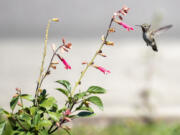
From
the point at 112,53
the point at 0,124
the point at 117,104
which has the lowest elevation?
the point at 117,104

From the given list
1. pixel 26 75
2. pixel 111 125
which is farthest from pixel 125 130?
pixel 26 75

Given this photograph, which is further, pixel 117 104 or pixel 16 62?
pixel 16 62

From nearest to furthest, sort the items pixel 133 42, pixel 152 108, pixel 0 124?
pixel 0 124, pixel 152 108, pixel 133 42

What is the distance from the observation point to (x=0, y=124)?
162cm

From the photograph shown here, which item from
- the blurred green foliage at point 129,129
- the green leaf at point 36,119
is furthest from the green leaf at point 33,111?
the blurred green foliage at point 129,129

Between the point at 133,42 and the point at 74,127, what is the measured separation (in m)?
3.33

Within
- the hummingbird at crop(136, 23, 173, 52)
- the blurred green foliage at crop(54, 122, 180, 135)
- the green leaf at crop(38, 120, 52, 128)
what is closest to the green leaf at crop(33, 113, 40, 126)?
the green leaf at crop(38, 120, 52, 128)

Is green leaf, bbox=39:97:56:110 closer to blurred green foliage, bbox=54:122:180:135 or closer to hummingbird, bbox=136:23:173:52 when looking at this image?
hummingbird, bbox=136:23:173:52

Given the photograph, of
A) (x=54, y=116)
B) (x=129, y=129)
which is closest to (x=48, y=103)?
(x=54, y=116)

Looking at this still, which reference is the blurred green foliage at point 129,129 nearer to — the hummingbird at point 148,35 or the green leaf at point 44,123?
the hummingbird at point 148,35

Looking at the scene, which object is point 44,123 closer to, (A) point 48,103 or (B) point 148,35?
(A) point 48,103

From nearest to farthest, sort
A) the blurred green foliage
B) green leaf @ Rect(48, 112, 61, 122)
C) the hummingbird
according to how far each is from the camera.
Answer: green leaf @ Rect(48, 112, 61, 122)
the hummingbird
the blurred green foliage

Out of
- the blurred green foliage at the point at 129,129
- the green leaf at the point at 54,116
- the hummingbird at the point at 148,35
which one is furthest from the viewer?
the blurred green foliage at the point at 129,129

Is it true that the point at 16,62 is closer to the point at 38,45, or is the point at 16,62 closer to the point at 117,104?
the point at 38,45
